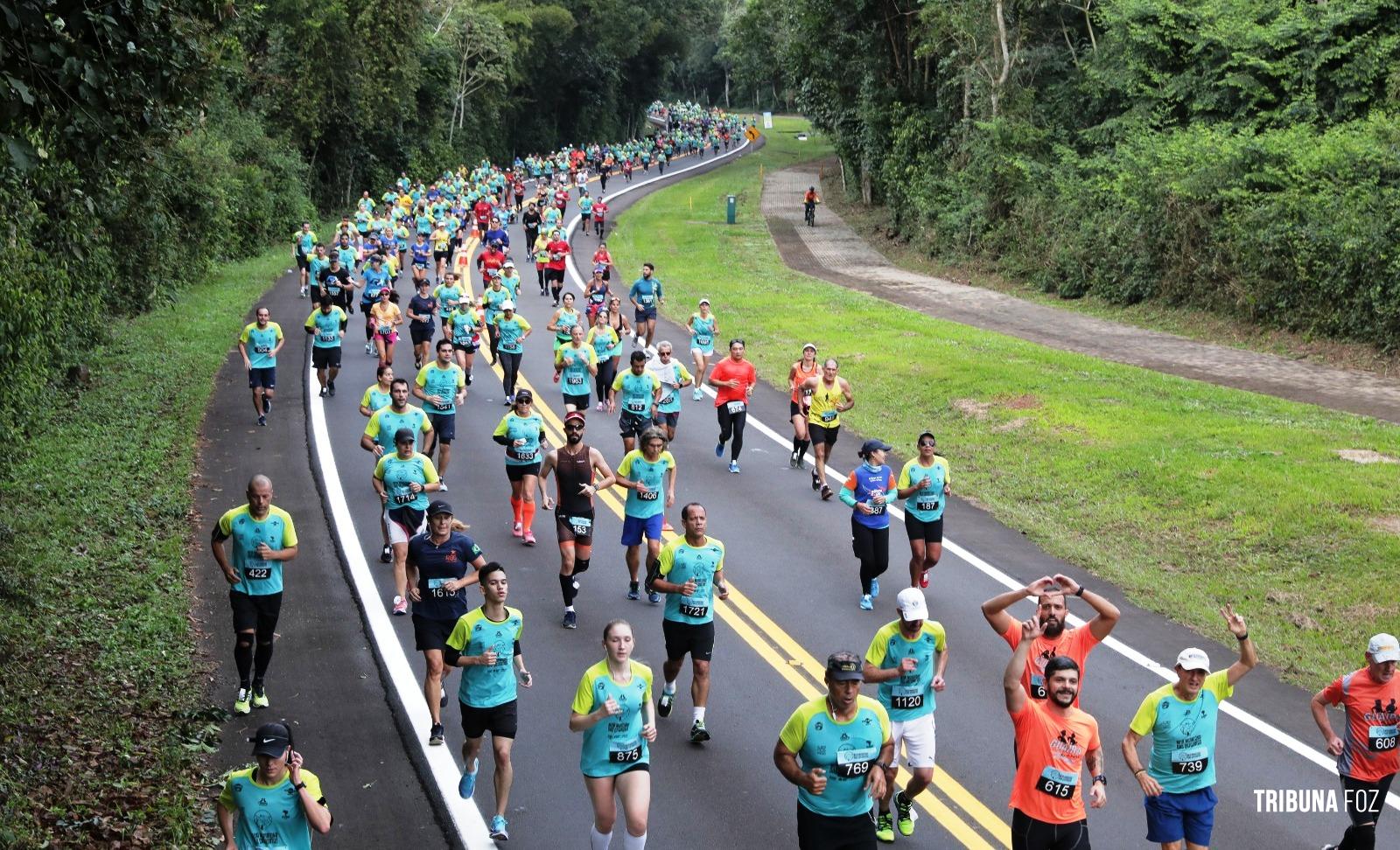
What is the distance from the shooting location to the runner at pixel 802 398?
17.8 metres

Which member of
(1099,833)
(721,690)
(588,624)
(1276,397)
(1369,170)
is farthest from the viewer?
(1369,170)

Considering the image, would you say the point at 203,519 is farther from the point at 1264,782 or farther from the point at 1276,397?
the point at 1276,397

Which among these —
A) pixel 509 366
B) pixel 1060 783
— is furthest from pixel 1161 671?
pixel 509 366

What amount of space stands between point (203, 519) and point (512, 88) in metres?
74.9

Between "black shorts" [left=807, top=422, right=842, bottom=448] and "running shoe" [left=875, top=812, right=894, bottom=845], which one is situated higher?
"black shorts" [left=807, top=422, right=842, bottom=448]

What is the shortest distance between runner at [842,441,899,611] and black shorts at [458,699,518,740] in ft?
15.6

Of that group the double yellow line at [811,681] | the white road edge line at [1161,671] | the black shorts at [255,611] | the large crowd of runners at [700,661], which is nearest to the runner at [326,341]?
the large crowd of runners at [700,661]

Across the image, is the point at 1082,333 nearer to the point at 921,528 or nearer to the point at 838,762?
the point at 921,528

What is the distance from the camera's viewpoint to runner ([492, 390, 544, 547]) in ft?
49.2

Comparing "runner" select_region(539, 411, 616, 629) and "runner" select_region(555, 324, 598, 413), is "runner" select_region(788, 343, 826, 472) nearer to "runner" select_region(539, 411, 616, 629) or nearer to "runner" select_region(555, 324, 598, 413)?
"runner" select_region(555, 324, 598, 413)

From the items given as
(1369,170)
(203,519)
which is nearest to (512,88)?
(1369,170)

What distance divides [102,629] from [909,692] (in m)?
7.68

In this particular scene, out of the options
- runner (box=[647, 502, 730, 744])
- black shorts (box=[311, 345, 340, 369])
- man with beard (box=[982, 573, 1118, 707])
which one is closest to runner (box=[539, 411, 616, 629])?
runner (box=[647, 502, 730, 744])

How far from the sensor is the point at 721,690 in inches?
458
